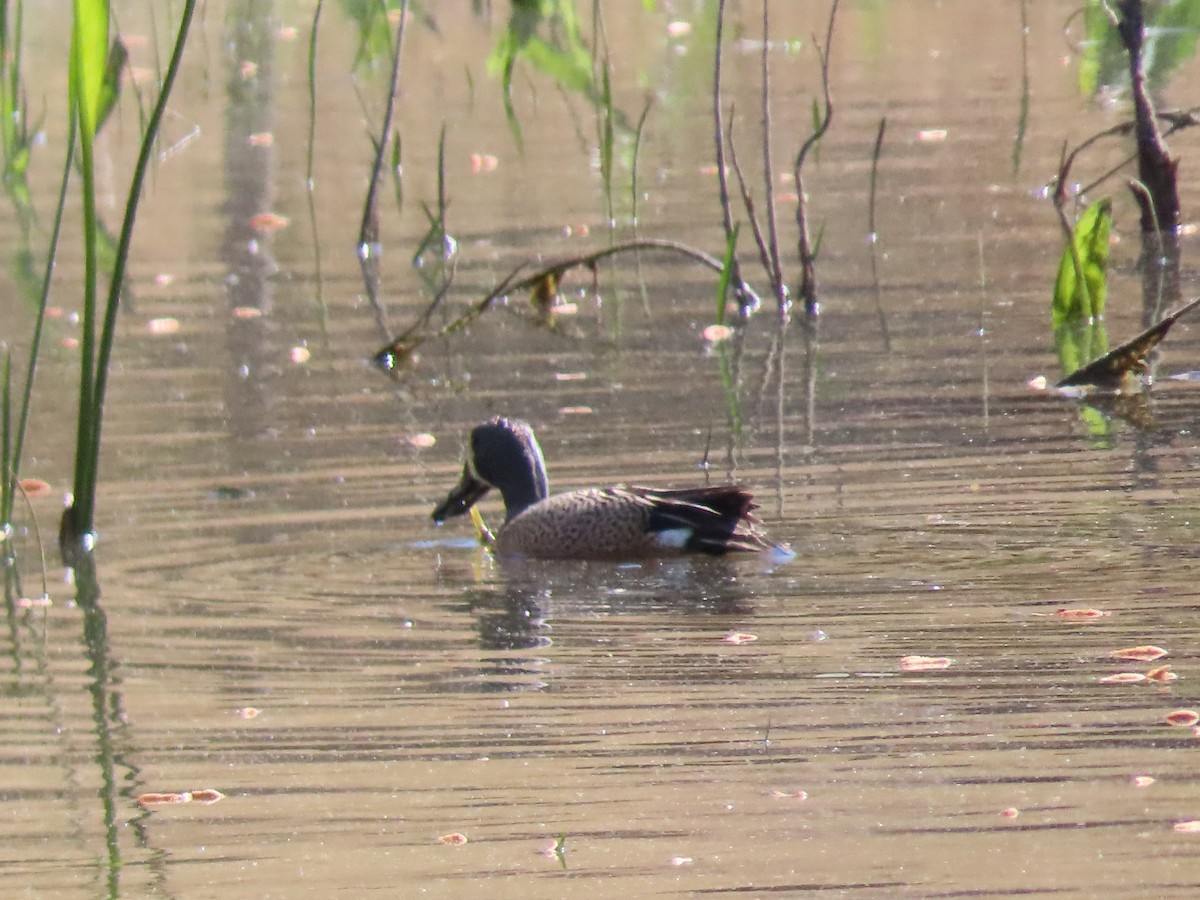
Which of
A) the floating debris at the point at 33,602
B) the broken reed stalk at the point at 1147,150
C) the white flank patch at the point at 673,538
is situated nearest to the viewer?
the floating debris at the point at 33,602

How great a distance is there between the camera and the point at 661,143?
13547 millimetres

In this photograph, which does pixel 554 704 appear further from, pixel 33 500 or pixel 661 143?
pixel 661 143

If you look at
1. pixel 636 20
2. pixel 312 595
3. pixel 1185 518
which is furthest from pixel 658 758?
pixel 636 20

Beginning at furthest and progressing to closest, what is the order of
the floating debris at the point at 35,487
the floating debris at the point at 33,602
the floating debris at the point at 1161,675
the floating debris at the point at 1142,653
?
1. the floating debris at the point at 35,487
2. the floating debris at the point at 33,602
3. the floating debris at the point at 1142,653
4. the floating debris at the point at 1161,675

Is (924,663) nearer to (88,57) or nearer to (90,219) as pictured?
(90,219)

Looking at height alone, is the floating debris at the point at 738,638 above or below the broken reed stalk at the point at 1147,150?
below

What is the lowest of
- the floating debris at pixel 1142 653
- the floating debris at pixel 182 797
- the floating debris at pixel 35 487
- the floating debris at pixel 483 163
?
the floating debris at pixel 182 797

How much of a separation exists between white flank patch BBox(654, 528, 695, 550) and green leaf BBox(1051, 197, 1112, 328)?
2.80 meters

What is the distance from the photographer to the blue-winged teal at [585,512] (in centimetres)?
618

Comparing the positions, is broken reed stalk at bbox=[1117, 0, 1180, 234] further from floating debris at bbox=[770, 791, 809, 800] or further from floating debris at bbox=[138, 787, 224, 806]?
floating debris at bbox=[138, 787, 224, 806]

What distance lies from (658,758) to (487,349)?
186 inches

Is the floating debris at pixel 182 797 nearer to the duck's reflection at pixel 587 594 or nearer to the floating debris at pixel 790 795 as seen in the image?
the floating debris at pixel 790 795

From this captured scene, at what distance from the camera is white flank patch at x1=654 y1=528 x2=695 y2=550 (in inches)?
250

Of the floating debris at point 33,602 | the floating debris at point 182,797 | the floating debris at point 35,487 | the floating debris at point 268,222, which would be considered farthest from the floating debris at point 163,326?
the floating debris at point 182,797
